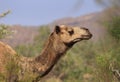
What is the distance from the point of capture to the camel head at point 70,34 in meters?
11.0

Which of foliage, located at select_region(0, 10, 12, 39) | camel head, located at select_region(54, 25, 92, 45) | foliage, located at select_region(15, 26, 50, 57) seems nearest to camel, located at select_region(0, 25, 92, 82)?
camel head, located at select_region(54, 25, 92, 45)

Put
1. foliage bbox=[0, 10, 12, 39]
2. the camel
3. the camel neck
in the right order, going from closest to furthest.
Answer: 1. the camel
2. the camel neck
3. foliage bbox=[0, 10, 12, 39]

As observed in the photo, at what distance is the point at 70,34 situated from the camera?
36.7ft

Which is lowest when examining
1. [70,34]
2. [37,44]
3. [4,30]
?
[37,44]

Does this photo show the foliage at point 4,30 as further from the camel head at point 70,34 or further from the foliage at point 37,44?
the foliage at point 37,44

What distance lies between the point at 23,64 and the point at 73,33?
1483 millimetres

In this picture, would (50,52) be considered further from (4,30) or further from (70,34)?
(4,30)

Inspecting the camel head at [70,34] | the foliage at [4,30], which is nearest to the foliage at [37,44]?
the foliage at [4,30]

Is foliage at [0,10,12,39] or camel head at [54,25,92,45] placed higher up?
camel head at [54,25,92,45]

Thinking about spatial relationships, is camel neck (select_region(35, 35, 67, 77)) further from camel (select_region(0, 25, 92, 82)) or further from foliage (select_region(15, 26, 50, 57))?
foliage (select_region(15, 26, 50, 57))

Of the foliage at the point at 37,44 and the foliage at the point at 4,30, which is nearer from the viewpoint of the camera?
the foliage at the point at 4,30

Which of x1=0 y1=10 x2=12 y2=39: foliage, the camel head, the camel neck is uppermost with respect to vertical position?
the camel head

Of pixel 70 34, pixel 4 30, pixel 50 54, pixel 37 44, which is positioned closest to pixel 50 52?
pixel 50 54

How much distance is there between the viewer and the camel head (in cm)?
1104
